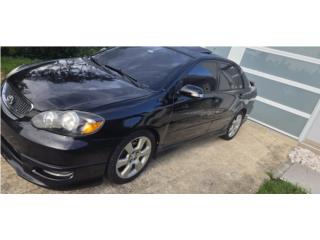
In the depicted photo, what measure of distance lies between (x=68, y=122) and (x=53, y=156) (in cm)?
32

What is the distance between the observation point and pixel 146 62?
11.4ft

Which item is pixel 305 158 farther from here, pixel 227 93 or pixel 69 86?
pixel 69 86

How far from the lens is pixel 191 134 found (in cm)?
372

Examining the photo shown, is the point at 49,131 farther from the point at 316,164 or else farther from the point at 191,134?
the point at 316,164

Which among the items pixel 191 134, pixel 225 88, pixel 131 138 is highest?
pixel 225 88

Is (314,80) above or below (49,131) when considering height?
above

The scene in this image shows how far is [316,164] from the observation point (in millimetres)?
5020

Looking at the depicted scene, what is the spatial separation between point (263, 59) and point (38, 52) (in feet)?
16.8

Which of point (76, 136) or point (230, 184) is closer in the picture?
point (76, 136)

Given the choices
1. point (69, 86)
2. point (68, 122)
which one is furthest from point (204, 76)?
point (68, 122)

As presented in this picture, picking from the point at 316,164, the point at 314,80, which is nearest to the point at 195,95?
the point at 316,164

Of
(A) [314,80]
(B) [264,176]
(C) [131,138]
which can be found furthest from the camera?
(A) [314,80]
